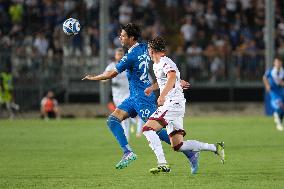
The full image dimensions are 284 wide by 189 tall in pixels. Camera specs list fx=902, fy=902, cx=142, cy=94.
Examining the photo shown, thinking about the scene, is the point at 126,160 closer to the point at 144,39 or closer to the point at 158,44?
the point at 158,44

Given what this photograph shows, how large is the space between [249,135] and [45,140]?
5.46 m

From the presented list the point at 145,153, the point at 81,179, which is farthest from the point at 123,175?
the point at 145,153

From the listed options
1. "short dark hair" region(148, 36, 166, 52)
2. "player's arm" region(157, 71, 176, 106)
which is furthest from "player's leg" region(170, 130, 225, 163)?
"short dark hair" region(148, 36, 166, 52)

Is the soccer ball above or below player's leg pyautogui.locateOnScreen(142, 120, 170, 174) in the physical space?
above

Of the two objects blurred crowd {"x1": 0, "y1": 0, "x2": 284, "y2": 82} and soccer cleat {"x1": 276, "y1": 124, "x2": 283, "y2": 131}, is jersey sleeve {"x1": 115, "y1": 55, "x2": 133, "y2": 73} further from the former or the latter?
blurred crowd {"x1": 0, "y1": 0, "x2": 284, "y2": 82}

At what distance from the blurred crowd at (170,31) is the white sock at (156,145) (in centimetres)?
1949

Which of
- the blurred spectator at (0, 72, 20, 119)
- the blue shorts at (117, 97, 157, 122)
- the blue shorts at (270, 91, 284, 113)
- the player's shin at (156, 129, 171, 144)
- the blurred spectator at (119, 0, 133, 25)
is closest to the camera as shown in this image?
the player's shin at (156, 129, 171, 144)

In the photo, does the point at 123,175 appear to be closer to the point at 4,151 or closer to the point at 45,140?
the point at 4,151

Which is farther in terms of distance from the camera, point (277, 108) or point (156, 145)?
point (277, 108)

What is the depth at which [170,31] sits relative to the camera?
3594 centimetres

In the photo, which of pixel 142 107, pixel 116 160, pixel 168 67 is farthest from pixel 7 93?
pixel 168 67

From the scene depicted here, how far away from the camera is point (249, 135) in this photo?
24.1 meters

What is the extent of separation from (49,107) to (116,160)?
16563 mm

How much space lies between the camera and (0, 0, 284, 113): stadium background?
33.9m
